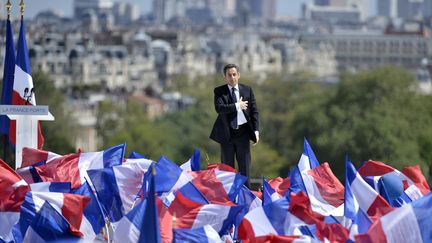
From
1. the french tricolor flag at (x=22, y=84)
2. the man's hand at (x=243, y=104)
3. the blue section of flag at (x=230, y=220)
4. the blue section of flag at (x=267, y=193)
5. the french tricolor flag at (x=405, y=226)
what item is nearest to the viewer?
the french tricolor flag at (x=405, y=226)

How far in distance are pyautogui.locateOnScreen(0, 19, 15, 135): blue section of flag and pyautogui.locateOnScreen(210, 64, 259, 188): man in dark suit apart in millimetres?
3243

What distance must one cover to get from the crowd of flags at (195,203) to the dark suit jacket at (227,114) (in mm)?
267

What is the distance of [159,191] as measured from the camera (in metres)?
15.3

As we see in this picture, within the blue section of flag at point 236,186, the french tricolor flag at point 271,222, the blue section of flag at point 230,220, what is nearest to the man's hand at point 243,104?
the blue section of flag at point 236,186

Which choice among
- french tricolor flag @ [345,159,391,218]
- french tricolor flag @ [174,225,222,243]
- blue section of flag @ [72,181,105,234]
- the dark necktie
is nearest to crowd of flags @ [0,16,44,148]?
the dark necktie

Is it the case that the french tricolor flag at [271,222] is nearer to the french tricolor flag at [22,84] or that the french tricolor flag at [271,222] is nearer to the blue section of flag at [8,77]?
the french tricolor flag at [22,84]

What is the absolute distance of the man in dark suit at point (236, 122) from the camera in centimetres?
1594

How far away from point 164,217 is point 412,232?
5.84ft

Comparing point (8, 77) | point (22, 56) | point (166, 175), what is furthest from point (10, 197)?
point (8, 77)

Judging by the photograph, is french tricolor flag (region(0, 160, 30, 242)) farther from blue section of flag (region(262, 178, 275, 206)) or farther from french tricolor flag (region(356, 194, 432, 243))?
french tricolor flag (region(356, 194, 432, 243))

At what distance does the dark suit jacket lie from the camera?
52.4 feet

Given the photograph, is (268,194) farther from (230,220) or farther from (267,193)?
(230,220)

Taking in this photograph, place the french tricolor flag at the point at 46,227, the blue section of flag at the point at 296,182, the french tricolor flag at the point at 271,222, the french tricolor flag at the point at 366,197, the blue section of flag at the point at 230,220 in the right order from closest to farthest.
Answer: the french tricolor flag at the point at 271,222 < the french tricolor flag at the point at 46,227 < the french tricolor flag at the point at 366,197 < the blue section of flag at the point at 230,220 < the blue section of flag at the point at 296,182

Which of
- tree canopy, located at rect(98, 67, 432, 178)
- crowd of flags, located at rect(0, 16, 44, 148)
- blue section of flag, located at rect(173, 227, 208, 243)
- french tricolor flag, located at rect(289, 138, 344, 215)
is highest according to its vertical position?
crowd of flags, located at rect(0, 16, 44, 148)
